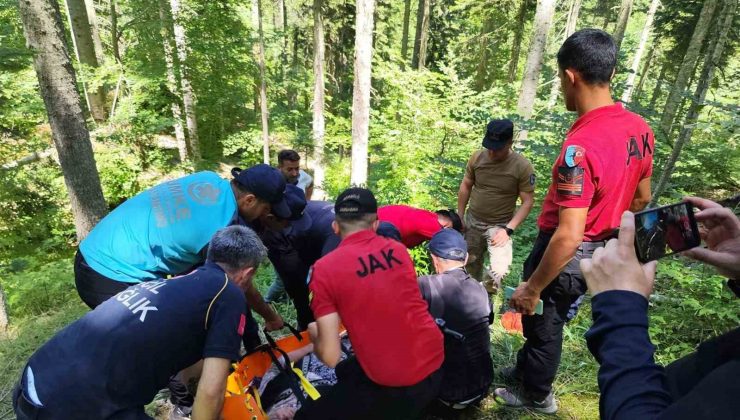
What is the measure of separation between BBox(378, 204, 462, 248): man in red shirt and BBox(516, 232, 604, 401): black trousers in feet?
5.38

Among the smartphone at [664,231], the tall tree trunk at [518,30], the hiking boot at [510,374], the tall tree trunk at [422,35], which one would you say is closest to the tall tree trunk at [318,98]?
the tall tree trunk at [422,35]

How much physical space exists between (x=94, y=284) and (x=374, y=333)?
191 centimetres

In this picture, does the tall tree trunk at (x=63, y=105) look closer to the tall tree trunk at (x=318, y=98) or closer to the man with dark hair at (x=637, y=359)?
the man with dark hair at (x=637, y=359)

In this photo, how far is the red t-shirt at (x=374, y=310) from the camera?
6.84 ft

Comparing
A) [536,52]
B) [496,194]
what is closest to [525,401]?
[496,194]

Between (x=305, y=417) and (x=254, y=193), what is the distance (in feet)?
4.86

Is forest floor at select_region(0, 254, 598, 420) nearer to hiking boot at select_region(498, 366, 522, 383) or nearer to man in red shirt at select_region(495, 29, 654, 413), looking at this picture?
hiking boot at select_region(498, 366, 522, 383)

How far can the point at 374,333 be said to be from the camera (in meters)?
2.11

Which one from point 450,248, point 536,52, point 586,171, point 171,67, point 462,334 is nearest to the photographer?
point 586,171

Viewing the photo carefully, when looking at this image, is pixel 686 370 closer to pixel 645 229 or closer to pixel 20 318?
pixel 645 229

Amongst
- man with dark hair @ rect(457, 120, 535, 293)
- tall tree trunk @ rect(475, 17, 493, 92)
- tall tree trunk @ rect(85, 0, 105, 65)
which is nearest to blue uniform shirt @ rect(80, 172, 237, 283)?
man with dark hair @ rect(457, 120, 535, 293)

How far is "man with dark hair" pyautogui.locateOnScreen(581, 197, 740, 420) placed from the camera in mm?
699

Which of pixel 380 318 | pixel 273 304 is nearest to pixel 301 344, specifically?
pixel 380 318

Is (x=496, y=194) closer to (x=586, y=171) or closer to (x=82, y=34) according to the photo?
(x=586, y=171)
